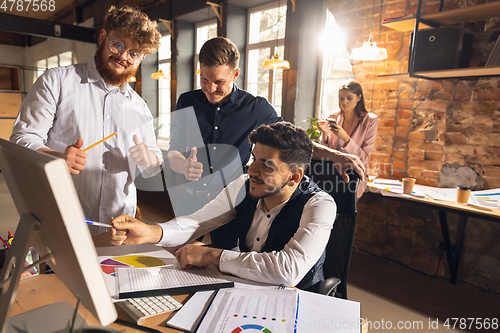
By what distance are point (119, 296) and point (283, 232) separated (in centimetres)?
67

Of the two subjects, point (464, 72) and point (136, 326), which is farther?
point (464, 72)

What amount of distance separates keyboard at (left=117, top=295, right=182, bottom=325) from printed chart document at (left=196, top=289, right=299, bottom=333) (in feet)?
0.39

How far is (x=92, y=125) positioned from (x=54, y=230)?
126cm

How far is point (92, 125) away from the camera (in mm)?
1638

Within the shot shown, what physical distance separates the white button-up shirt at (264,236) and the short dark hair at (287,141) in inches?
7.3

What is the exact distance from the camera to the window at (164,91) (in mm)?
6412

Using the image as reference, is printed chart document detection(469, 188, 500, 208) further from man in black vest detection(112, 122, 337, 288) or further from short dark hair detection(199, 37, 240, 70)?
short dark hair detection(199, 37, 240, 70)

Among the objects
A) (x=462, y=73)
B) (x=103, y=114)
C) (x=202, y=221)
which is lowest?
(x=202, y=221)

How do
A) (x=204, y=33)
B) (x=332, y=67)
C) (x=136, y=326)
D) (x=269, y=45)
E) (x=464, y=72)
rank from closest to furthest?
1. (x=136, y=326)
2. (x=464, y=72)
3. (x=332, y=67)
4. (x=269, y=45)
5. (x=204, y=33)

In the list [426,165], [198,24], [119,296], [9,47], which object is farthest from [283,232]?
[9,47]

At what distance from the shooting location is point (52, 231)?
53 centimetres

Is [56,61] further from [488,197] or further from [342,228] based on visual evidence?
[488,197]

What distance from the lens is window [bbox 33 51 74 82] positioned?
27.3 ft

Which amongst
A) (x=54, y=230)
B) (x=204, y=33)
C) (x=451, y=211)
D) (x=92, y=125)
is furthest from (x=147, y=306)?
(x=204, y=33)
